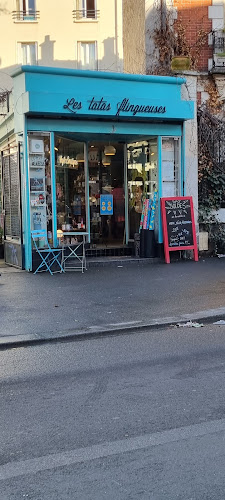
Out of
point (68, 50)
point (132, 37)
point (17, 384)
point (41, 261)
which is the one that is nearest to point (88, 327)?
point (17, 384)

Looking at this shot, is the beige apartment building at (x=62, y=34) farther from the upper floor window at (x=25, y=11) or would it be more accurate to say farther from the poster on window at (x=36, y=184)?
the poster on window at (x=36, y=184)

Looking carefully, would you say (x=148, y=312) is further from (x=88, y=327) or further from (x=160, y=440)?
(x=160, y=440)

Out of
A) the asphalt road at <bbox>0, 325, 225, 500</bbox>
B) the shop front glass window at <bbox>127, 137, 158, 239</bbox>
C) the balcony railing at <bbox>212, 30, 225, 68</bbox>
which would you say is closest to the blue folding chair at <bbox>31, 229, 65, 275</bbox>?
the shop front glass window at <bbox>127, 137, 158, 239</bbox>

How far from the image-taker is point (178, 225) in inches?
538

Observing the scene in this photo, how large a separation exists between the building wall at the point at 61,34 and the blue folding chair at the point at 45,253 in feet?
52.1

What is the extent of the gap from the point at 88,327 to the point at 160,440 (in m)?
3.60

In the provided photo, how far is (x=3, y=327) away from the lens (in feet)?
24.5

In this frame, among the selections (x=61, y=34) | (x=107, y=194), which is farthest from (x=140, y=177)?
(x=61, y=34)

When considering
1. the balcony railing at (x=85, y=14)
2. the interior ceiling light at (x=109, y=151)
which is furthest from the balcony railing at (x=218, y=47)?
the balcony railing at (x=85, y=14)

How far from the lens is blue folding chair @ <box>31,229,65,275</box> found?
40.0 feet

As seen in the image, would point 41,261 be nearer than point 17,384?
No

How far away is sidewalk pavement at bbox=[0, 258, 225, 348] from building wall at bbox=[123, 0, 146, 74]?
277 inches

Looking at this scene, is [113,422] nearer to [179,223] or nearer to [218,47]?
[179,223]

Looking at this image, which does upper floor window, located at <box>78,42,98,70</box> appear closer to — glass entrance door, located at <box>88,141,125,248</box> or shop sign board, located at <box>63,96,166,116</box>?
glass entrance door, located at <box>88,141,125,248</box>
